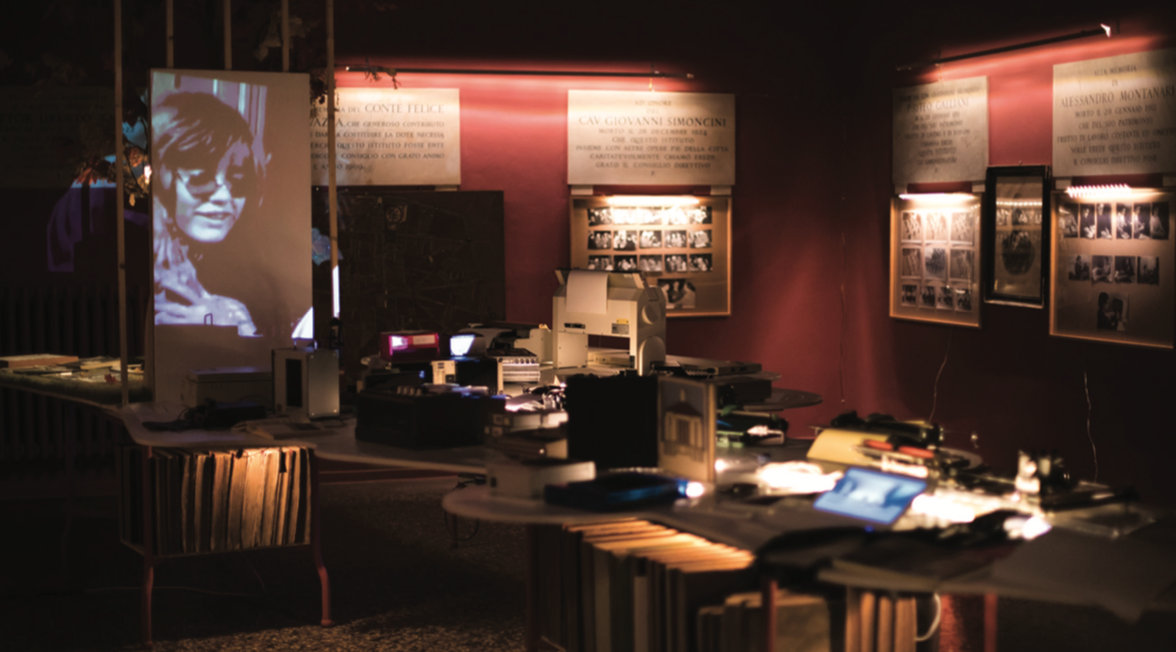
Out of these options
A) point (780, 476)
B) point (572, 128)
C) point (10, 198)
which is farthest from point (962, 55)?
point (10, 198)

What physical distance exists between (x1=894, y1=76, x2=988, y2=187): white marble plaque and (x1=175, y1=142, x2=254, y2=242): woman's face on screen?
377cm

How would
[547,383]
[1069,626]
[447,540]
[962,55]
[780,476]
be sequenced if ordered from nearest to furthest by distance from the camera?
[780,476] → [1069,626] → [547,383] → [447,540] → [962,55]

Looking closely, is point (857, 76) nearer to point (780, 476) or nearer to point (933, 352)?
point (933, 352)

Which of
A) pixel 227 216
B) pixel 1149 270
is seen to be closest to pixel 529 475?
pixel 227 216

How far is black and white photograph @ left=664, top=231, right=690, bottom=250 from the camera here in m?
6.90

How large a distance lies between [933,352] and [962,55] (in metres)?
1.68

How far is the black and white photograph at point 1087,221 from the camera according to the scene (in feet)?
16.9

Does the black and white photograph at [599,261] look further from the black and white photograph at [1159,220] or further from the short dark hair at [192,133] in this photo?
the black and white photograph at [1159,220]

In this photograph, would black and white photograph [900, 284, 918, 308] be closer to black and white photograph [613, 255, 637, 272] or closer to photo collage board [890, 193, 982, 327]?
photo collage board [890, 193, 982, 327]

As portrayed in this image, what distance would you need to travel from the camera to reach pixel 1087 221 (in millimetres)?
5191

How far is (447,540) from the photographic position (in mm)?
5207

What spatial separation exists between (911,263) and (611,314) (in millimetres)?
2415

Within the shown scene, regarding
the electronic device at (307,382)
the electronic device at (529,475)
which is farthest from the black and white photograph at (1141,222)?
the electronic device at (307,382)

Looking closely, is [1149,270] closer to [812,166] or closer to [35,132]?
[812,166]
